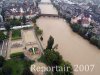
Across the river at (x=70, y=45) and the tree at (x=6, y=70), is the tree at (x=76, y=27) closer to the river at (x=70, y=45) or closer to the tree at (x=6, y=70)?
the river at (x=70, y=45)

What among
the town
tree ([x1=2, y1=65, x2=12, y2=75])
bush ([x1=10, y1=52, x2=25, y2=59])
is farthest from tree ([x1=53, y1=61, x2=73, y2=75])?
bush ([x1=10, y1=52, x2=25, y2=59])

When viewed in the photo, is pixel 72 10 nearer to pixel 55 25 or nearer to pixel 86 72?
pixel 55 25

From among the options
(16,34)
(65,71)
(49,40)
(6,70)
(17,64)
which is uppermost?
(49,40)

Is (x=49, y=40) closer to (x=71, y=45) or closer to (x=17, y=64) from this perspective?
(x=71, y=45)

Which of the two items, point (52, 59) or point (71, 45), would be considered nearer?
point (52, 59)

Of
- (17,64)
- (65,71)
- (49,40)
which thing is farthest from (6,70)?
(49,40)
